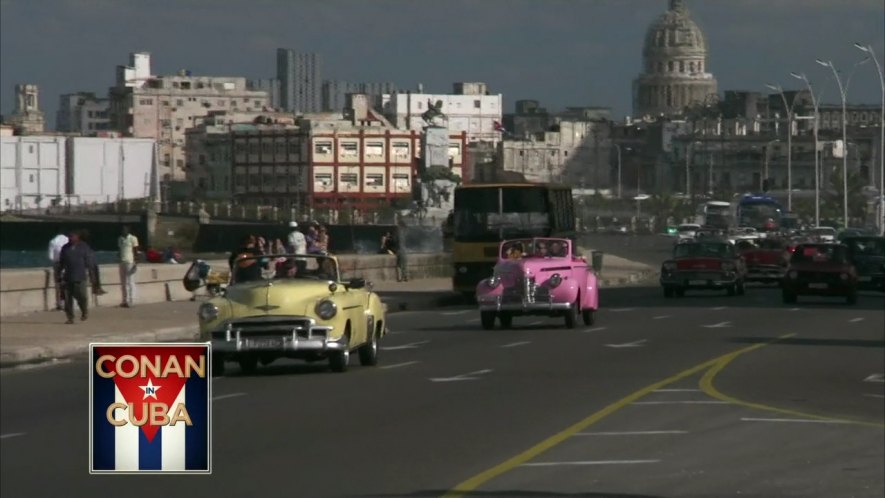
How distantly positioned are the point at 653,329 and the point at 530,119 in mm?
89262

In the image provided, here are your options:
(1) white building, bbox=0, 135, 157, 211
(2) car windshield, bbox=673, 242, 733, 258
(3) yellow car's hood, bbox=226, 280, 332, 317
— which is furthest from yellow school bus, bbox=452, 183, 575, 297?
(1) white building, bbox=0, 135, 157, 211

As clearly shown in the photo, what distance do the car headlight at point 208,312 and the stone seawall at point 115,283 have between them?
376 inches

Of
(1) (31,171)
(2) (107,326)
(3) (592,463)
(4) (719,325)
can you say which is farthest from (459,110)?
(3) (592,463)

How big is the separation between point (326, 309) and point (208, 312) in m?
2.12

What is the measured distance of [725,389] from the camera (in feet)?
62.5

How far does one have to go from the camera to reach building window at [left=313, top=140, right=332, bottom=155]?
283ft

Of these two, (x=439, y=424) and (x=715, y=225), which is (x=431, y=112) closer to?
(x=439, y=424)

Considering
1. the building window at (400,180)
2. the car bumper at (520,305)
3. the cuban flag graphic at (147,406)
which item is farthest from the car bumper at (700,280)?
the cuban flag graphic at (147,406)

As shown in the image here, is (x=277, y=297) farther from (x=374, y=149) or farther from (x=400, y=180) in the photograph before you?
(x=374, y=149)

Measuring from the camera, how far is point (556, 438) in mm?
13812

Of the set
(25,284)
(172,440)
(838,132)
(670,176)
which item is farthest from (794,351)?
(670,176)

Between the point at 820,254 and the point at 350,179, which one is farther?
the point at 350,179

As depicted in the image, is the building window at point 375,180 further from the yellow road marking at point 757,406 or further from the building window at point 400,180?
the yellow road marking at point 757,406

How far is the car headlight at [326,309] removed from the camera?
1625 centimetres
